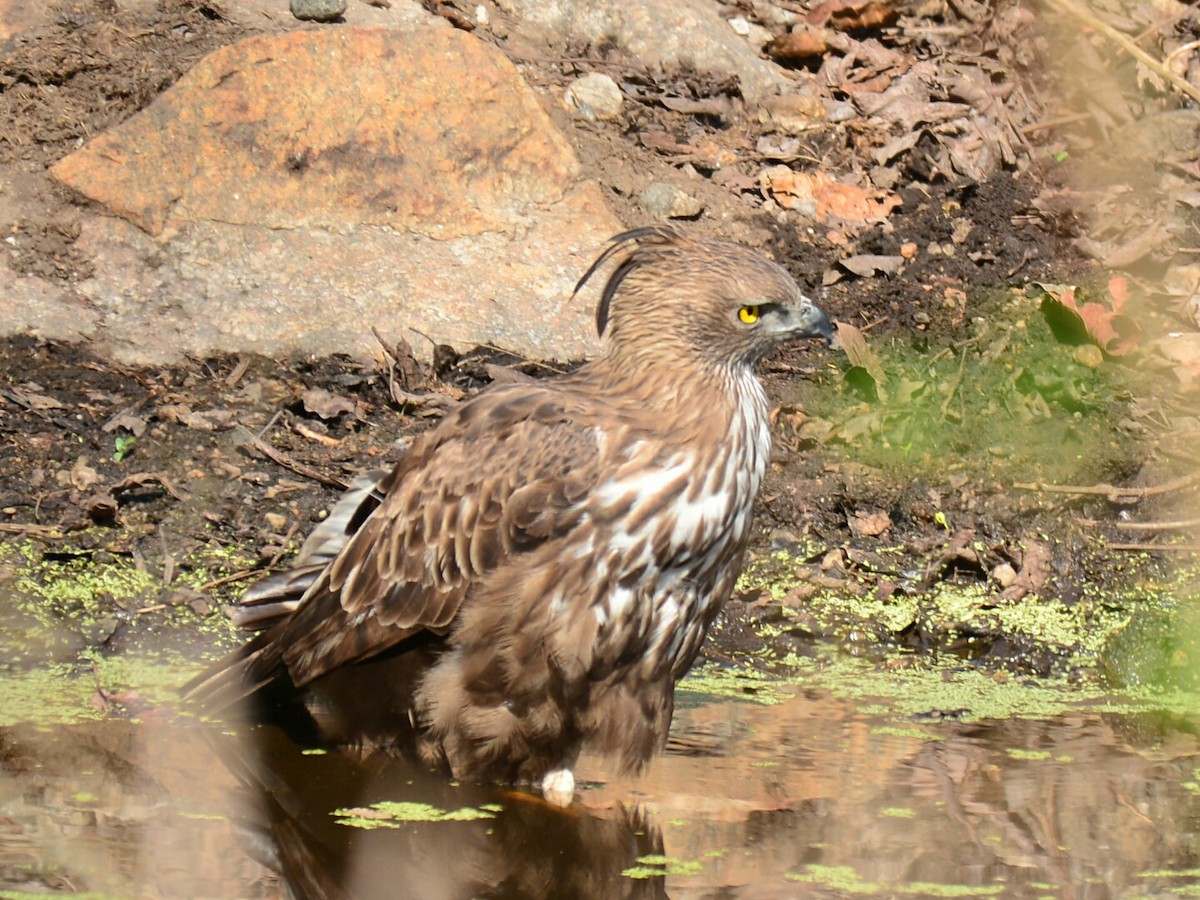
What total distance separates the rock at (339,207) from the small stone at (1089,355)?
247 cm

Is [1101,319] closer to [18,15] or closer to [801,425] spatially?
[801,425]

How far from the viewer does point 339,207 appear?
8703 millimetres

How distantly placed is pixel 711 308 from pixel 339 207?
4039 mm

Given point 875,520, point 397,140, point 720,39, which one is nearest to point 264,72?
point 397,140

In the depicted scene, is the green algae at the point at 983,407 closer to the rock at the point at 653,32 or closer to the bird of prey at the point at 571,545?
the bird of prey at the point at 571,545

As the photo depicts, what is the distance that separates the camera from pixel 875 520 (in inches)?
284

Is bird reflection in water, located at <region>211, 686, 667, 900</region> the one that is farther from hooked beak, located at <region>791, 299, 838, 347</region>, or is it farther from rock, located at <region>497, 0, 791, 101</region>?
rock, located at <region>497, 0, 791, 101</region>

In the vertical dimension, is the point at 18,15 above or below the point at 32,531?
above

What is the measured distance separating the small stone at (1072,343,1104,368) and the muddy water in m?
3.07

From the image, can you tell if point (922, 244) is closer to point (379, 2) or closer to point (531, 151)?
point (531, 151)

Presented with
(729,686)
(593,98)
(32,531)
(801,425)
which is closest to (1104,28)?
(729,686)

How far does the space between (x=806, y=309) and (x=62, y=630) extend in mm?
2916

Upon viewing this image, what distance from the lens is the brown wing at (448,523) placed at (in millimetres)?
4766

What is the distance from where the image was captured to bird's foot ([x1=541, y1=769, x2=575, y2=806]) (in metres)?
4.94
